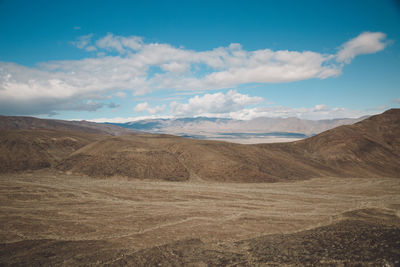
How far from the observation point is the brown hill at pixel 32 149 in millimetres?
52125

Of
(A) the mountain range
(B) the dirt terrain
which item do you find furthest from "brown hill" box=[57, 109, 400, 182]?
(B) the dirt terrain

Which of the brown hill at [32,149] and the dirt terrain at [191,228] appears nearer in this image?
the dirt terrain at [191,228]

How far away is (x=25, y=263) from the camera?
42.0 ft

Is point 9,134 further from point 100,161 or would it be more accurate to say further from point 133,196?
point 133,196

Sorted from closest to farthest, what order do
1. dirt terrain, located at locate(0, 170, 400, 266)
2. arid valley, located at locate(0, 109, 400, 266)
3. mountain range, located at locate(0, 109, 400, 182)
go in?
dirt terrain, located at locate(0, 170, 400, 266) < arid valley, located at locate(0, 109, 400, 266) < mountain range, located at locate(0, 109, 400, 182)

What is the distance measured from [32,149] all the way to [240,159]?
2074 inches

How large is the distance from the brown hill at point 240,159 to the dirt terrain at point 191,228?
15238 millimetres

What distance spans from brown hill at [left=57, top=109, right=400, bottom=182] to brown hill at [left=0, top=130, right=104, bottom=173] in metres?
6.50

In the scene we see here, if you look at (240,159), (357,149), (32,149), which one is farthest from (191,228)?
(357,149)

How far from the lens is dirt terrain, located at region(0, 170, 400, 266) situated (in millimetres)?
13148

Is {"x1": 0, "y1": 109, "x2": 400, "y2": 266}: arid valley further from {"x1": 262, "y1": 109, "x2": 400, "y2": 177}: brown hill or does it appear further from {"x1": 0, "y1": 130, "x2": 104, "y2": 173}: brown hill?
{"x1": 262, "y1": 109, "x2": 400, "y2": 177}: brown hill

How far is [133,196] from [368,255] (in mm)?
25999

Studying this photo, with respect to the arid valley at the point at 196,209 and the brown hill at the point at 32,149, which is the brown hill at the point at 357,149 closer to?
the arid valley at the point at 196,209

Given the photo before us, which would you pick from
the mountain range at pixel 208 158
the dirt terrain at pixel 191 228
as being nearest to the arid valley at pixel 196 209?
the dirt terrain at pixel 191 228
